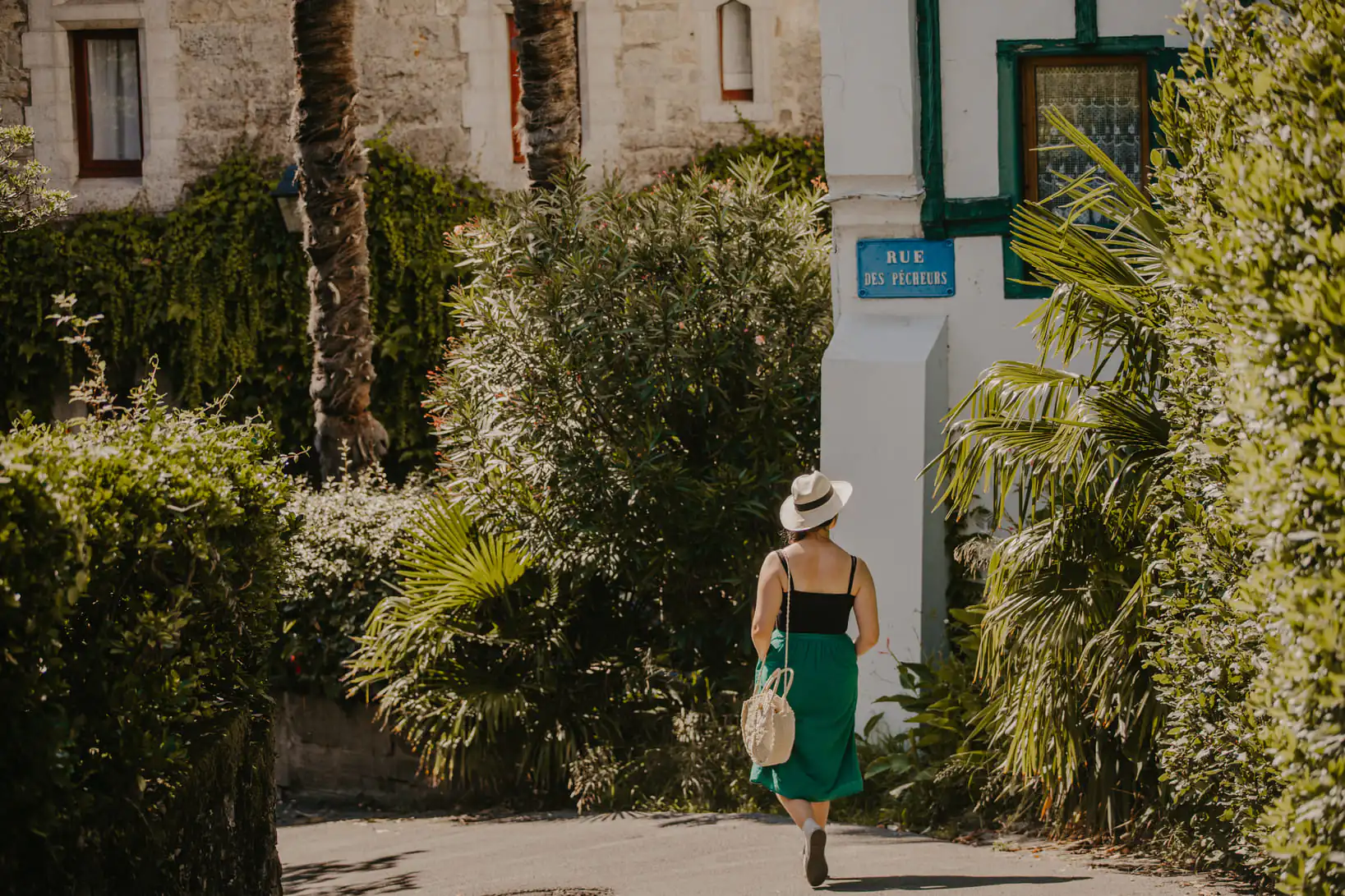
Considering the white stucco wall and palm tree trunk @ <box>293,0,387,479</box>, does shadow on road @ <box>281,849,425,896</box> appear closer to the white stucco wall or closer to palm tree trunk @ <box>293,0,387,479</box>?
the white stucco wall

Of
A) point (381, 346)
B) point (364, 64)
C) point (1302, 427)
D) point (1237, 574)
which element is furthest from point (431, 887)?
point (364, 64)

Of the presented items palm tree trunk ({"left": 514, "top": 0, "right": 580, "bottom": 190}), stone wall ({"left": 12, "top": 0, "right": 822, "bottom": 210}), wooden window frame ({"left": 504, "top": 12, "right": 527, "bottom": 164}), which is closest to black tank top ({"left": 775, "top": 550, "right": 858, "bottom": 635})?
palm tree trunk ({"left": 514, "top": 0, "right": 580, "bottom": 190})

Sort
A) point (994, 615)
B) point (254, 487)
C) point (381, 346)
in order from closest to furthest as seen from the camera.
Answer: point (254, 487) < point (994, 615) < point (381, 346)

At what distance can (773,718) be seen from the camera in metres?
6.51

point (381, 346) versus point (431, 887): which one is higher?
point (381, 346)

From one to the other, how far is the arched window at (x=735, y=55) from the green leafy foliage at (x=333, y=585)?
6.60 meters

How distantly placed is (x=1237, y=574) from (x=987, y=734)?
2.94 m

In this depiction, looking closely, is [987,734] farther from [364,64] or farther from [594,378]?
→ [364,64]

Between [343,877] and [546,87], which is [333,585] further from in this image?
[546,87]

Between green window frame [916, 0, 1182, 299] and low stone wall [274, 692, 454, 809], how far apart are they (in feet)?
16.2

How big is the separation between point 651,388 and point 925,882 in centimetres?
361

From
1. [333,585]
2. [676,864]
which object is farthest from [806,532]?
[333,585]

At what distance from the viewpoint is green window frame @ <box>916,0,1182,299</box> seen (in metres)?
9.22

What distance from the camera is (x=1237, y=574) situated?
17.9ft
